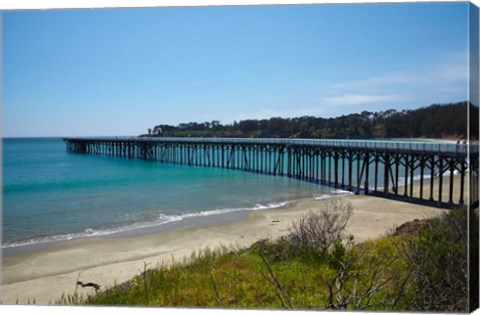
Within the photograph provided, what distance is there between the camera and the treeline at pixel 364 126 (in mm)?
Answer: 7002

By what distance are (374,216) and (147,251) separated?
23.5 ft

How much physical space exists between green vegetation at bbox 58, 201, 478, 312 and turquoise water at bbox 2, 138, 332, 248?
269 inches

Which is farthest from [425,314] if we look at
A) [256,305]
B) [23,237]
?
[23,237]

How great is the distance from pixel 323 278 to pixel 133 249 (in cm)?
601

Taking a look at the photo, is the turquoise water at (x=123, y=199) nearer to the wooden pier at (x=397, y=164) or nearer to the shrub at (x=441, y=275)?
the wooden pier at (x=397, y=164)

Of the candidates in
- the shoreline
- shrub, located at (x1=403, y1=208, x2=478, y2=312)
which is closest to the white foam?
the shoreline

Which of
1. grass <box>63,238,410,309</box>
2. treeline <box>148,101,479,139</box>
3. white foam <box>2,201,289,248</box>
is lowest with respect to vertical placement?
white foam <box>2,201,289,248</box>

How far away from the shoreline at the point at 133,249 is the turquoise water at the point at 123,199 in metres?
1.45

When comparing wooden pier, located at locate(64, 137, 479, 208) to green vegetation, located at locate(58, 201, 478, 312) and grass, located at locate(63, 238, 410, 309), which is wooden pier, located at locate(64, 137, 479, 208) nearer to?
green vegetation, located at locate(58, 201, 478, 312)

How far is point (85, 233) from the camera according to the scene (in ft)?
39.1

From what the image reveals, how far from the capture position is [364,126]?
56.0 feet

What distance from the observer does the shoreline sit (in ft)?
24.7

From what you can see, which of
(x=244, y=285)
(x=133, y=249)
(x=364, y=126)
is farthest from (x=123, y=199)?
(x=244, y=285)

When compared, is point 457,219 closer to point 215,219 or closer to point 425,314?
point 425,314
